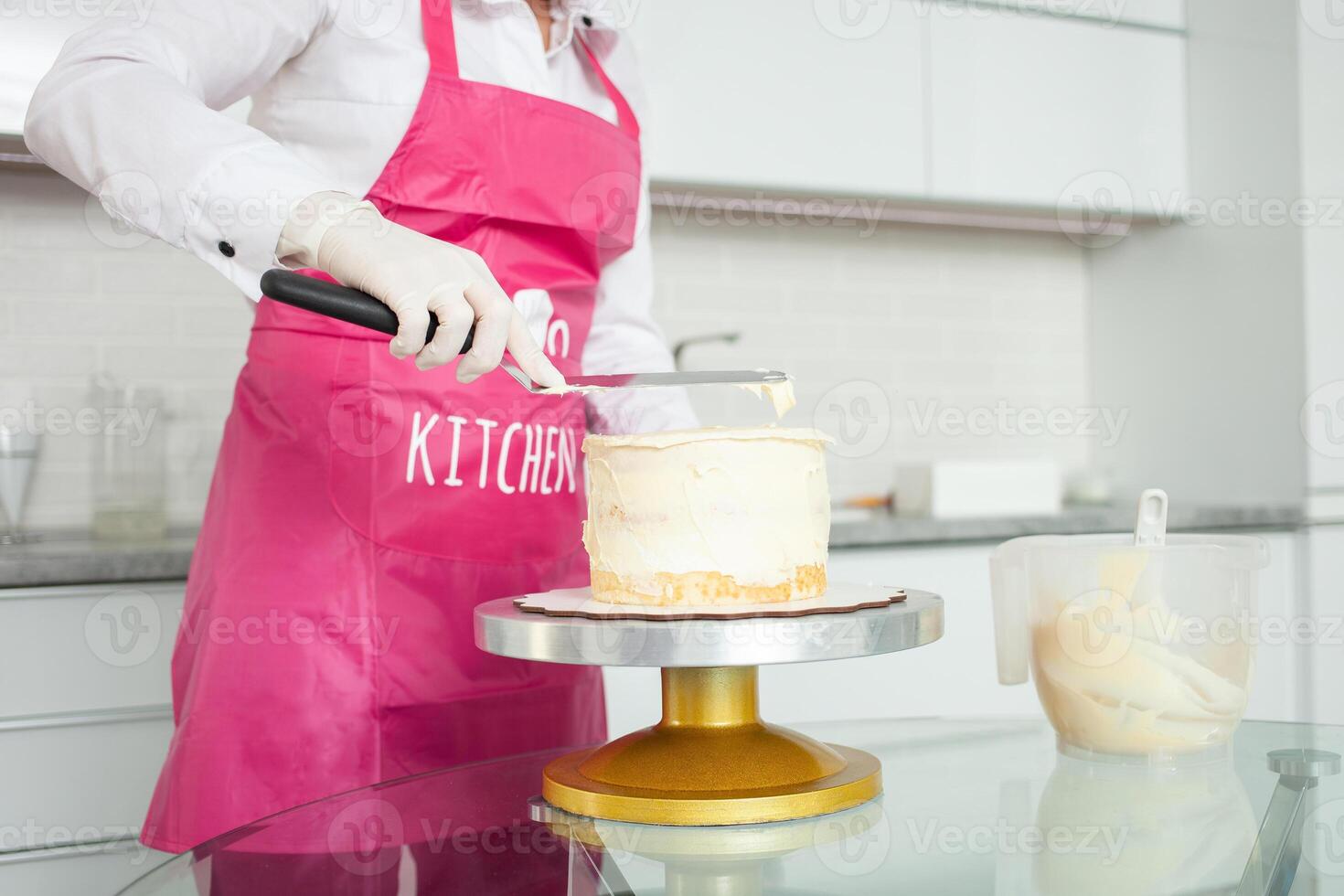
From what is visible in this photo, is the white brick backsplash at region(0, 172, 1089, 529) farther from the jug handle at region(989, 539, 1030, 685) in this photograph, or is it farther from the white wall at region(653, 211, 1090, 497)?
the jug handle at region(989, 539, 1030, 685)

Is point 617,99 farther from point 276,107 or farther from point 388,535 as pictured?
point 388,535

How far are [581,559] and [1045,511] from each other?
1.28 meters

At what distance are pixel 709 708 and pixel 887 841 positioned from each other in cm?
16

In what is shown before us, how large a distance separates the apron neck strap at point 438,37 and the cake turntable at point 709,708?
0.58 m

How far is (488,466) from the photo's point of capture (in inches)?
43.1

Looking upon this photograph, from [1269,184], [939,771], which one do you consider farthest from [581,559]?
[1269,184]

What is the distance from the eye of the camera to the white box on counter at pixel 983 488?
2172 mm

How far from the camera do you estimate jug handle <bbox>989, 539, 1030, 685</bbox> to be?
0.82m

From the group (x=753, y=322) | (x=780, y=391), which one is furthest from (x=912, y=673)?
(x=780, y=391)

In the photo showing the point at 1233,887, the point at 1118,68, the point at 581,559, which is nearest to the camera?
the point at 1233,887

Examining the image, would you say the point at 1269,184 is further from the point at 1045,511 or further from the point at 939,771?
the point at 939,771

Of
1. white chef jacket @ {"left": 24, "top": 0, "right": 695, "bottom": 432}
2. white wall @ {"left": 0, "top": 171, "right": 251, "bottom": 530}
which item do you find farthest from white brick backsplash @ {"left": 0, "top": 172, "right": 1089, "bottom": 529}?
white chef jacket @ {"left": 24, "top": 0, "right": 695, "bottom": 432}

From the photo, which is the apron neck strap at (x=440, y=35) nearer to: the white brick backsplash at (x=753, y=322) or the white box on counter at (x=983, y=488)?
the white brick backsplash at (x=753, y=322)

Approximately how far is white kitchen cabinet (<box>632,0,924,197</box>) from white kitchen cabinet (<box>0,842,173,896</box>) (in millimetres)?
1298
